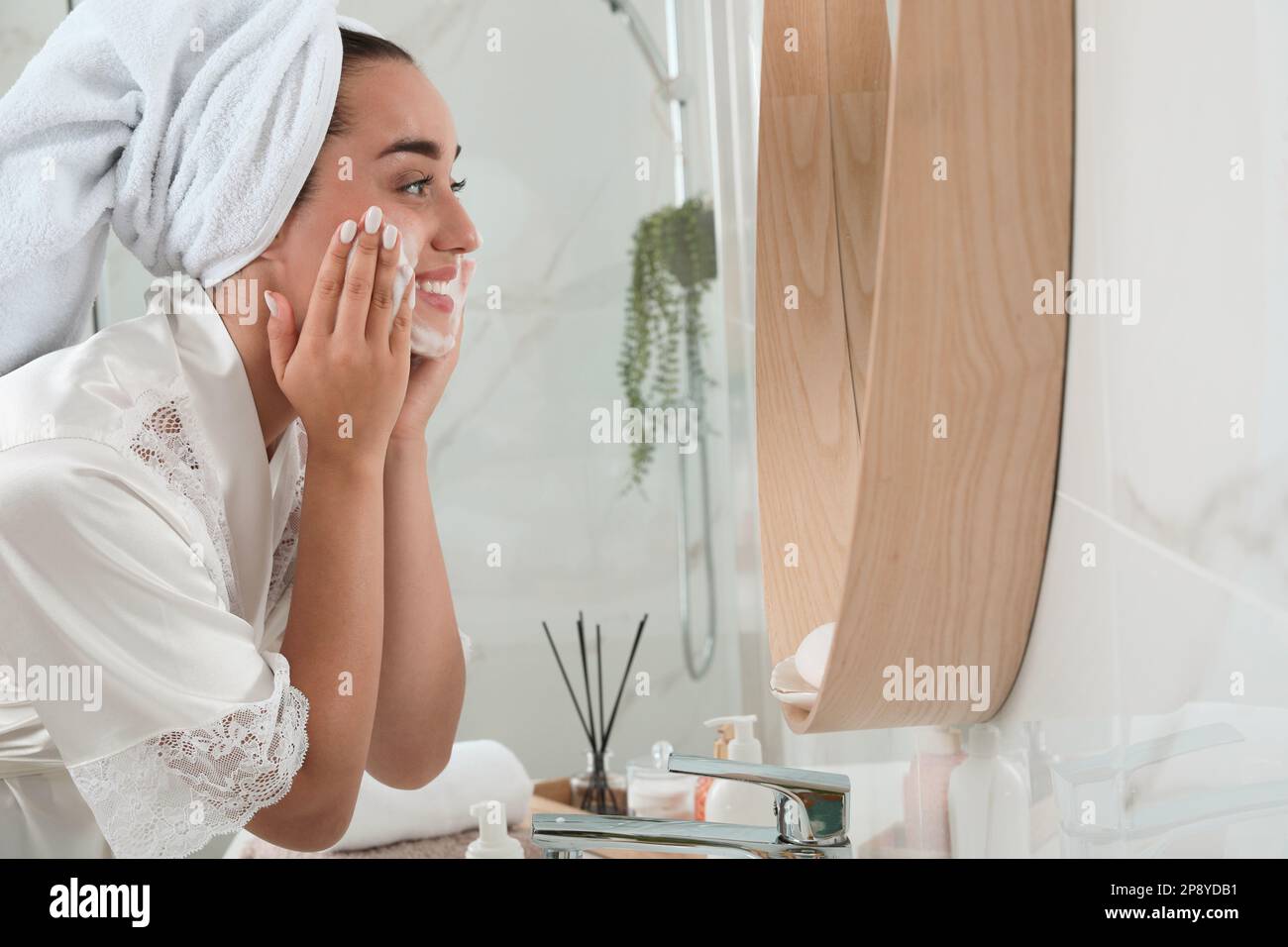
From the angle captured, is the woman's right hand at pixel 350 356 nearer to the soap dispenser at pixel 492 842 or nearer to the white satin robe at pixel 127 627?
the white satin robe at pixel 127 627

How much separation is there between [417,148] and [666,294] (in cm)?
91

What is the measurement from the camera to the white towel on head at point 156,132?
0.56m

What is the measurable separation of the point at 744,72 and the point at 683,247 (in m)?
0.34

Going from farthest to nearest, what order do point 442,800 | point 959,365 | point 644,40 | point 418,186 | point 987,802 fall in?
point 644,40
point 442,800
point 418,186
point 987,802
point 959,365

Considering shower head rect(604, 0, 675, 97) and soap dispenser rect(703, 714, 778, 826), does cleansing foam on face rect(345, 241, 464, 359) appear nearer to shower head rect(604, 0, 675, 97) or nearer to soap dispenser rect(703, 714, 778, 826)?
soap dispenser rect(703, 714, 778, 826)

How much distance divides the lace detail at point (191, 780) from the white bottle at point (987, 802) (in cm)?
34

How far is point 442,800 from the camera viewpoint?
3.38 ft

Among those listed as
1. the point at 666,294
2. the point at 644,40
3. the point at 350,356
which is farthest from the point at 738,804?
the point at 644,40

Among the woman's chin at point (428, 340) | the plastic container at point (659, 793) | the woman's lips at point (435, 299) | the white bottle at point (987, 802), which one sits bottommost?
the plastic container at point (659, 793)

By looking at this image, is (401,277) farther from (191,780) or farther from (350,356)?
(191,780)

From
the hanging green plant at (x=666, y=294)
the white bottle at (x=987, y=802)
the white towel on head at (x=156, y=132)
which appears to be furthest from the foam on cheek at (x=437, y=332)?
the hanging green plant at (x=666, y=294)

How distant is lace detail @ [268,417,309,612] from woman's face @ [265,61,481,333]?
0.12 meters
